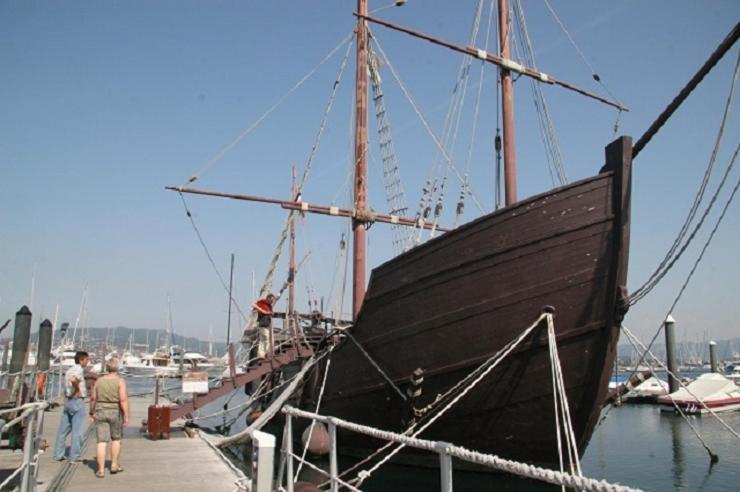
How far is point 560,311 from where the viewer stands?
279 inches

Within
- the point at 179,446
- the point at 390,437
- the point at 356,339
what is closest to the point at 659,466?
the point at 356,339

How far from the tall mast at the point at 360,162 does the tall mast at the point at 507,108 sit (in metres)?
4.61

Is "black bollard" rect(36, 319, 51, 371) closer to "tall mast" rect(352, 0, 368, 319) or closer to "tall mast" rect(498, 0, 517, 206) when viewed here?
"tall mast" rect(352, 0, 368, 319)

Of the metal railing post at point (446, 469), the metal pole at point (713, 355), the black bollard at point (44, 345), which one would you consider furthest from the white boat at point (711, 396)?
the metal railing post at point (446, 469)

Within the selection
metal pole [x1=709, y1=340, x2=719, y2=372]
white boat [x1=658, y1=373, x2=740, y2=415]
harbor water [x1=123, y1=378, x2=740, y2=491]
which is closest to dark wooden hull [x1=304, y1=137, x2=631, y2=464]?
harbor water [x1=123, y1=378, x2=740, y2=491]

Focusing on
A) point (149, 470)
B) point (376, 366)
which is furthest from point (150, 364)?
point (149, 470)

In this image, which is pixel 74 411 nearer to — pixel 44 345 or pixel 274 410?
pixel 274 410

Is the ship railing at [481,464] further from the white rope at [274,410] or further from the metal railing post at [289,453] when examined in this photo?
the white rope at [274,410]

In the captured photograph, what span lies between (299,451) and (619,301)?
8.59 metres

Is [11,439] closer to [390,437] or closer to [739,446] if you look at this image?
[390,437]

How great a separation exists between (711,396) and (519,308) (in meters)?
22.3

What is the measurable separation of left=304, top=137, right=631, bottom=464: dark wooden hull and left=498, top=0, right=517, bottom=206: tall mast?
262 centimetres

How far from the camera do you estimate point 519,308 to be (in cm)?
728

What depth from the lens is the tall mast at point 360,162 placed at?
1342 centimetres
